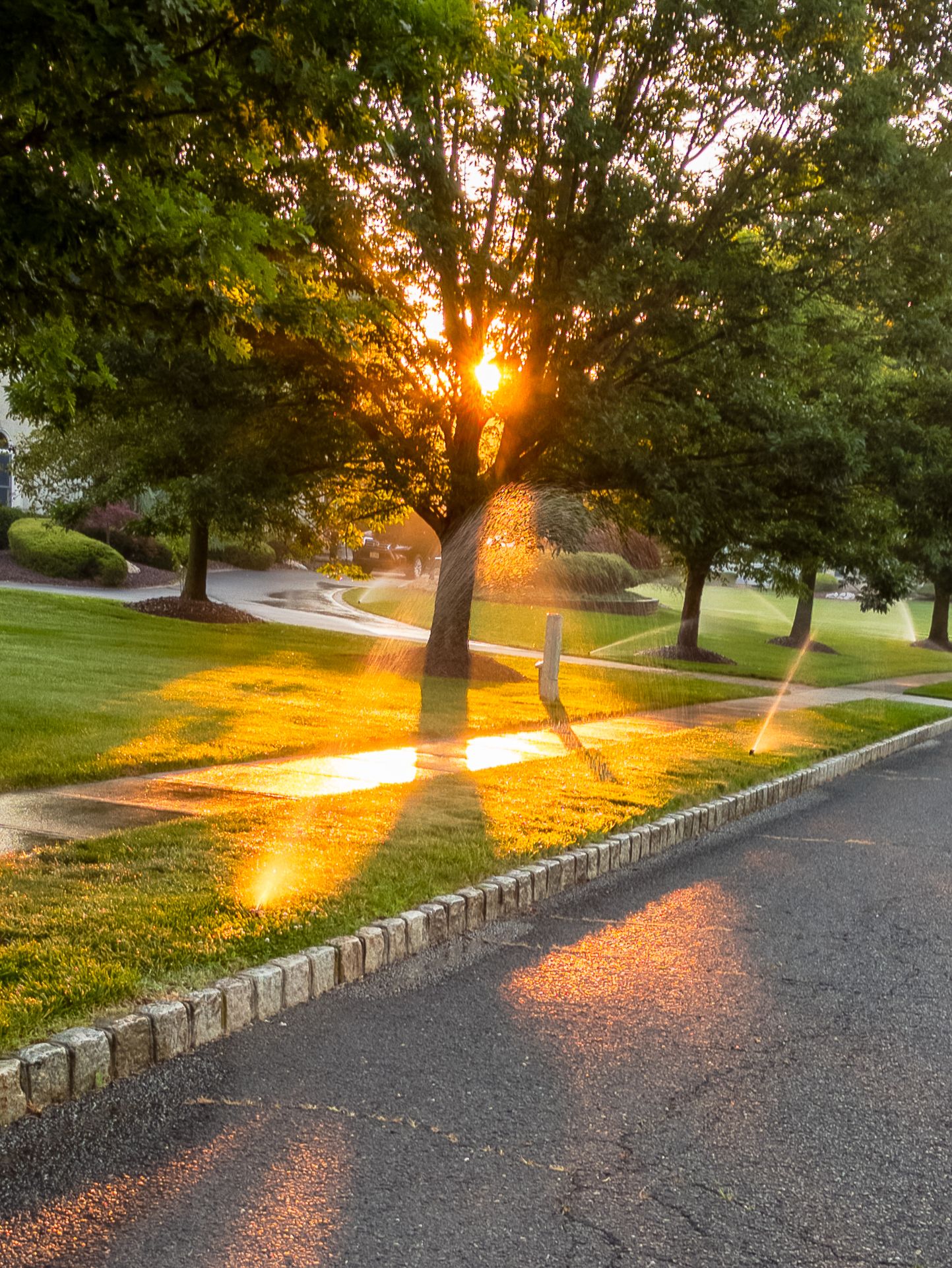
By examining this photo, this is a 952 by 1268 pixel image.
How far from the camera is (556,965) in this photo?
242 inches

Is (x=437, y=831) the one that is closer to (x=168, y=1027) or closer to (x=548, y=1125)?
(x=168, y=1027)

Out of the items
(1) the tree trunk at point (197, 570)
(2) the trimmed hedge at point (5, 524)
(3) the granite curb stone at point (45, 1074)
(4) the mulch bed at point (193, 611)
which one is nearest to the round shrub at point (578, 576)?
(2) the trimmed hedge at point (5, 524)

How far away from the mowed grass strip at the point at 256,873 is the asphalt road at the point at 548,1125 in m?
0.43

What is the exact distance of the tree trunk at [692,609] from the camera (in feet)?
106

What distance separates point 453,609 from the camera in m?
20.7

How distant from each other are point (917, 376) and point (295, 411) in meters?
13.3

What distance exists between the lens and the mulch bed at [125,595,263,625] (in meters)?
26.7

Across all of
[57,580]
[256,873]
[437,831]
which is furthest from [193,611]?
[256,873]

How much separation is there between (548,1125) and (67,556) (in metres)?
30.4

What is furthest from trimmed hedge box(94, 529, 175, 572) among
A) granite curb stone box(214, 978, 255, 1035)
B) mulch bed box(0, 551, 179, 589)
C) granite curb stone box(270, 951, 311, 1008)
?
granite curb stone box(214, 978, 255, 1035)

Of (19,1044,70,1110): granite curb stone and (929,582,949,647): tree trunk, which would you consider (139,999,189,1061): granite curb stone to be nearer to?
(19,1044,70,1110): granite curb stone

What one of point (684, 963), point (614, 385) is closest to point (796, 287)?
point (614, 385)

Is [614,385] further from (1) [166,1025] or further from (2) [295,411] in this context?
(1) [166,1025]

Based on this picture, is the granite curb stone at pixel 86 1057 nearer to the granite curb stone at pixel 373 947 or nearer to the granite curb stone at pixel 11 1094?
the granite curb stone at pixel 11 1094
